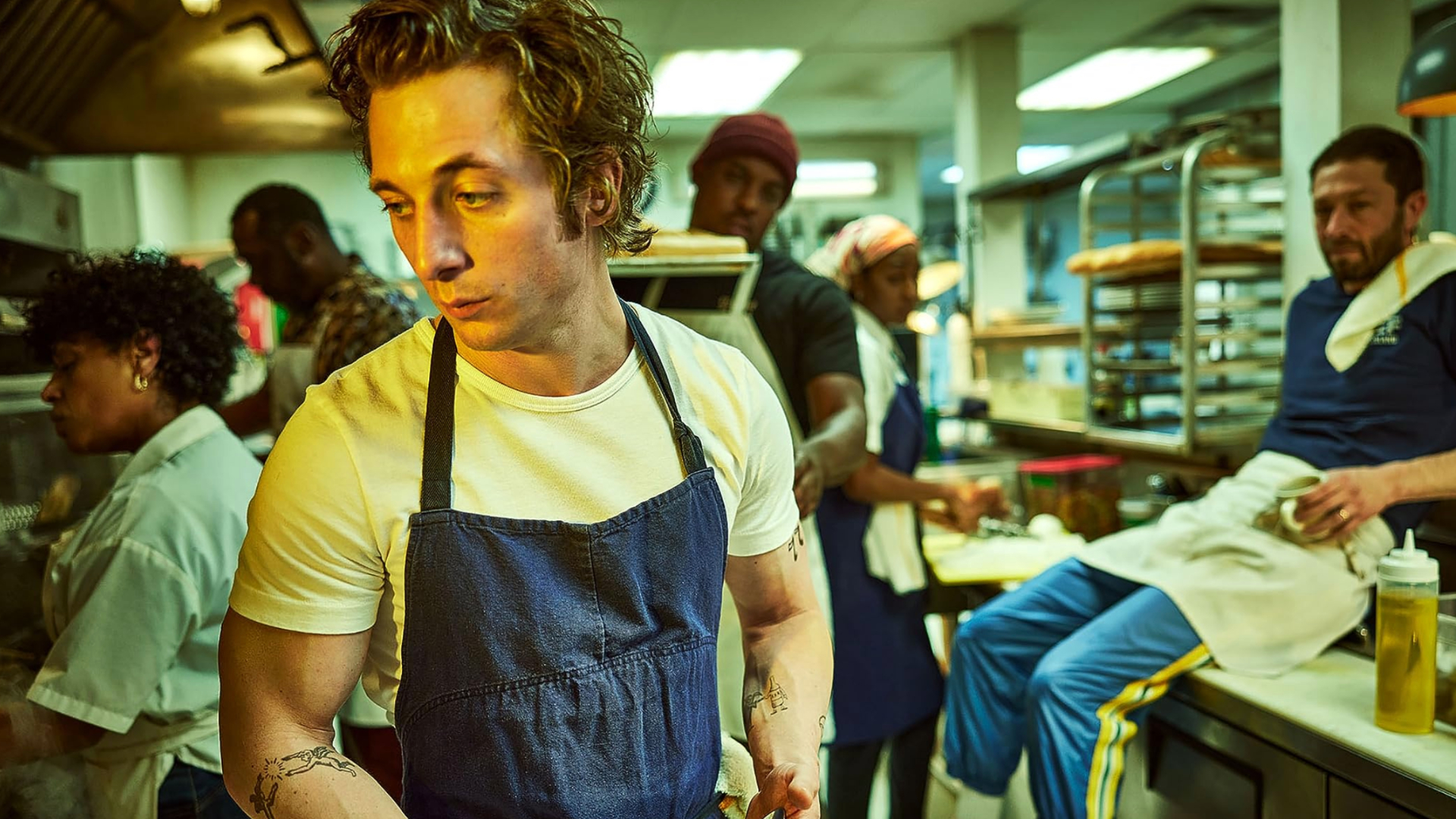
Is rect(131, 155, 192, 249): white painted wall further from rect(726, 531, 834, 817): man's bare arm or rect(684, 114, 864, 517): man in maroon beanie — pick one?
rect(726, 531, 834, 817): man's bare arm

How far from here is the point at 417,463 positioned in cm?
93

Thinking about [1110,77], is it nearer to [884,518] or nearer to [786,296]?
[884,518]

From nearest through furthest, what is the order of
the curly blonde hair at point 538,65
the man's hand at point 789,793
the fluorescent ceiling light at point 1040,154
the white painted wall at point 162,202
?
1. the curly blonde hair at point 538,65
2. the man's hand at point 789,793
3. the white painted wall at point 162,202
4. the fluorescent ceiling light at point 1040,154

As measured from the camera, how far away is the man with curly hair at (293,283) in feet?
7.63

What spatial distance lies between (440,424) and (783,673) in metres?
0.46

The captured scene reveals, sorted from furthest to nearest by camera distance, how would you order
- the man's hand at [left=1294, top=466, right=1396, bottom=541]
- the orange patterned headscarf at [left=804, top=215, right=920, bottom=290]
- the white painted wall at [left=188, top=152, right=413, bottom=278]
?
1. the white painted wall at [left=188, top=152, right=413, bottom=278]
2. the orange patterned headscarf at [left=804, top=215, right=920, bottom=290]
3. the man's hand at [left=1294, top=466, right=1396, bottom=541]

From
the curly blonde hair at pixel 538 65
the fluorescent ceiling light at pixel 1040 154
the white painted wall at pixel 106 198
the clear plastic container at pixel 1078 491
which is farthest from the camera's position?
the fluorescent ceiling light at pixel 1040 154

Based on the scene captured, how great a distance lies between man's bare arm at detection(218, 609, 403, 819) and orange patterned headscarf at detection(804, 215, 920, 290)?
201cm

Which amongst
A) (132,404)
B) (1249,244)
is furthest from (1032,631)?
(132,404)

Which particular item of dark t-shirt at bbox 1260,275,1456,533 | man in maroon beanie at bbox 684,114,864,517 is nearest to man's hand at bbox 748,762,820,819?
man in maroon beanie at bbox 684,114,864,517

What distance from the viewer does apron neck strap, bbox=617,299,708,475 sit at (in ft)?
3.43

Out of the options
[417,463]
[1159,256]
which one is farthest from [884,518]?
[417,463]

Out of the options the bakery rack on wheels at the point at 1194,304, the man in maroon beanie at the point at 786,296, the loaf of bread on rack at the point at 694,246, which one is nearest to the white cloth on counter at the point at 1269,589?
the man in maroon beanie at the point at 786,296

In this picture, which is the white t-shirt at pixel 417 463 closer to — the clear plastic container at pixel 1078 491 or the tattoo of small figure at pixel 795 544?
the tattoo of small figure at pixel 795 544
